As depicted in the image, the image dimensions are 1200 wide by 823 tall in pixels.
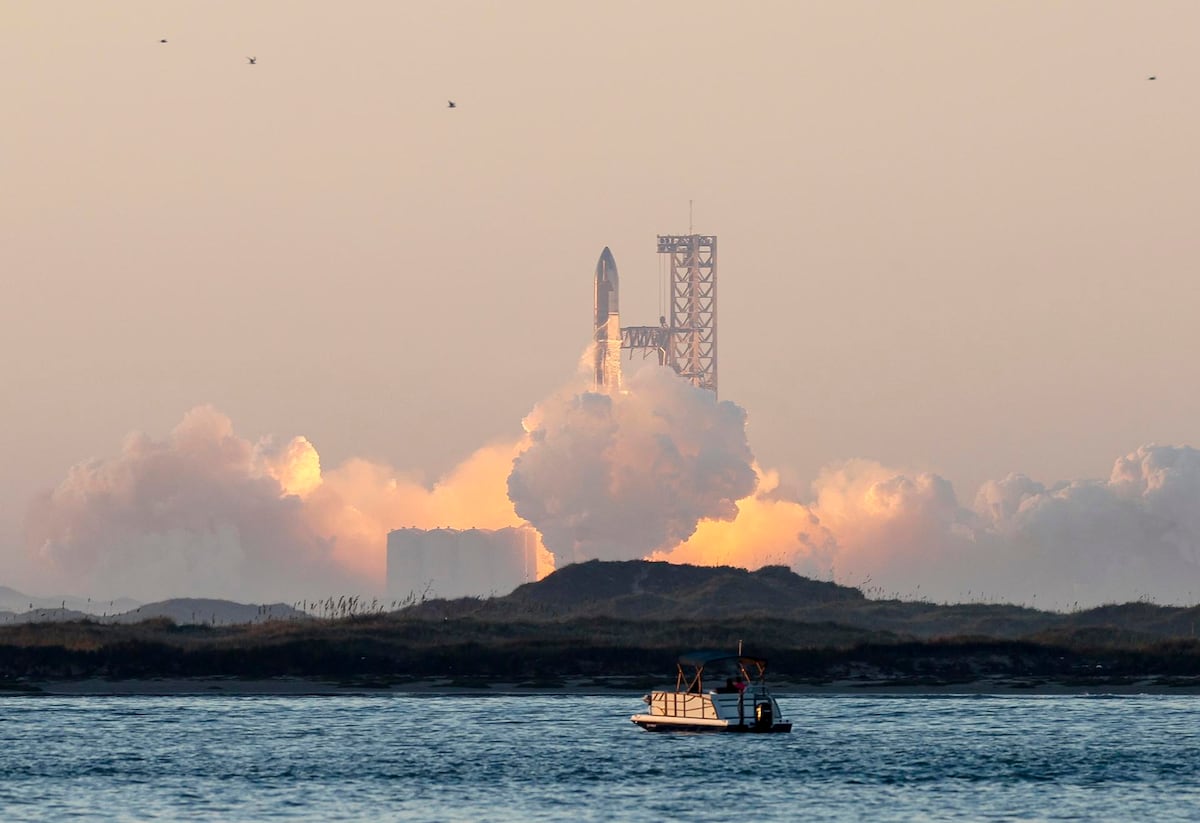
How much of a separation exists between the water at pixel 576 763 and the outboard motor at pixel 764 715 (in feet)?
5.06

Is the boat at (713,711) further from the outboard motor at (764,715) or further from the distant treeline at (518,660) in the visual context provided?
the distant treeline at (518,660)

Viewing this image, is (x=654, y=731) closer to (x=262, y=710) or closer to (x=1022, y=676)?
(x=262, y=710)

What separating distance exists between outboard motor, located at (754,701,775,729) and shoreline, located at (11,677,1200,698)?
37.7 m

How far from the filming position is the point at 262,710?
523 feet

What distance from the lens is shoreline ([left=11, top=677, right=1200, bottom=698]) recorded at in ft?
575

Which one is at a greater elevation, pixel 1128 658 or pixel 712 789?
pixel 1128 658

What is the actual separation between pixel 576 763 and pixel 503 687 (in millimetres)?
60150

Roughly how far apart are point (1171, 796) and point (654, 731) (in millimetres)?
40118

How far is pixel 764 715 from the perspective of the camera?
136m

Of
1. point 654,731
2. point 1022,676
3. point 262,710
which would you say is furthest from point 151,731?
point 1022,676

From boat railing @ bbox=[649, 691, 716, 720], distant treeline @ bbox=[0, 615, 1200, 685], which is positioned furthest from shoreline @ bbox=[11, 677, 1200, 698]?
boat railing @ bbox=[649, 691, 716, 720]

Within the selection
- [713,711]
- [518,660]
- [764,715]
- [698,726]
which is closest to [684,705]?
[698,726]

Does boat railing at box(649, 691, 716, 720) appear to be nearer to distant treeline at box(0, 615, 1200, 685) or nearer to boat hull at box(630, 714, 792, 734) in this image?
boat hull at box(630, 714, 792, 734)

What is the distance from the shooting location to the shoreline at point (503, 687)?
575 feet
